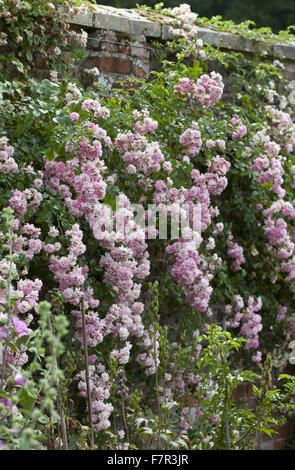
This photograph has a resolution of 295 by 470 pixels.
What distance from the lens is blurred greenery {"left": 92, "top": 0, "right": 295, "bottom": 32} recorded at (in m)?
10.2

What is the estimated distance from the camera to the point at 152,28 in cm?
387

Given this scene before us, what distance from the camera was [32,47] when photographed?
10.9ft

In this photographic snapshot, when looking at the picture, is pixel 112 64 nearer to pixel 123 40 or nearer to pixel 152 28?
pixel 123 40

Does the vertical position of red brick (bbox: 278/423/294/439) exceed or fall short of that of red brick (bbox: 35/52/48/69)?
it falls short

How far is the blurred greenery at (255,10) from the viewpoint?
Answer: 10.2 meters

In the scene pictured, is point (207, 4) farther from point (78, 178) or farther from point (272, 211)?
point (78, 178)

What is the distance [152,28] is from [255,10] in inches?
283

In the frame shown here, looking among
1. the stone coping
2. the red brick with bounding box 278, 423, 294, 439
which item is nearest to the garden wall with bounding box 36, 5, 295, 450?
the stone coping

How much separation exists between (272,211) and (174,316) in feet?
2.74

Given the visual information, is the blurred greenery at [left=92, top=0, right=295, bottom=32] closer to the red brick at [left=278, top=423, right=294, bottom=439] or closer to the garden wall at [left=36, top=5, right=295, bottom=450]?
the garden wall at [left=36, top=5, right=295, bottom=450]

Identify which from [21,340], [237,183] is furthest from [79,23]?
[21,340]

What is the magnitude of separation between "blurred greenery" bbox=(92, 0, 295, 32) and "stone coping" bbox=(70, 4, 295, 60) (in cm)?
586

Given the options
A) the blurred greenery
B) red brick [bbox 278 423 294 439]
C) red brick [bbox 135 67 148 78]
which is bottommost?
red brick [bbox 278 423 294 439]

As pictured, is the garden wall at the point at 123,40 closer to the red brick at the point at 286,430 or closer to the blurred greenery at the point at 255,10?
the red brick at the point at 286,430
